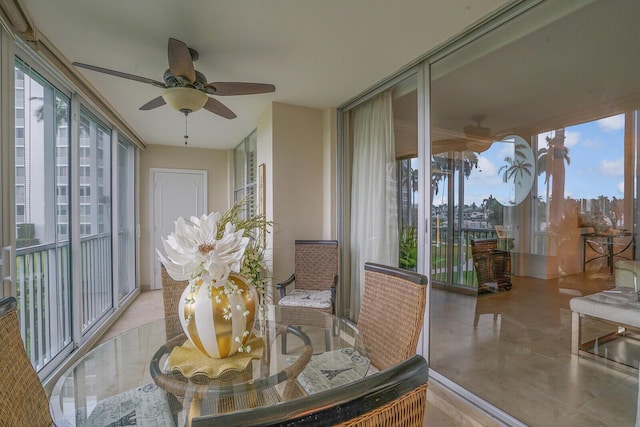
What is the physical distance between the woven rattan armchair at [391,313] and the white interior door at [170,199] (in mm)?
4254

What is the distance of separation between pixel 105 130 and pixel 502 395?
4.64m

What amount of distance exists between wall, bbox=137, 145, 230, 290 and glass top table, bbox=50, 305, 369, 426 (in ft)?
12.5

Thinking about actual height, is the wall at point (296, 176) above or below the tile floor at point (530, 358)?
above

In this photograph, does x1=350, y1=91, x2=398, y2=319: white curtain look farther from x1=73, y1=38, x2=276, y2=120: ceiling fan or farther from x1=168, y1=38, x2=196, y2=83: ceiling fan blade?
x1=168, y1=38, x2=196, y2=83: ceiling fan blade

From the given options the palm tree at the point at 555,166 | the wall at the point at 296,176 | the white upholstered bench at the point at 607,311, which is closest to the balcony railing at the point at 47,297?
the wall at the point at 296,176

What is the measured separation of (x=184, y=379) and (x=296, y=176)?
253cm

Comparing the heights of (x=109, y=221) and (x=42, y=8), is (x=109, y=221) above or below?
below

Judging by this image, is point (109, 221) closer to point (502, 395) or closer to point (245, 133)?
point (245, 133)

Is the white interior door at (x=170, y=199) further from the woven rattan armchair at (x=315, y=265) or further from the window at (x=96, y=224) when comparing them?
the woven rattan armchair at (x=315, y=265)

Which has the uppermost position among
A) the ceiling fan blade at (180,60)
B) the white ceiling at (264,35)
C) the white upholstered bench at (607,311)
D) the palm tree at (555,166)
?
the white ceiling at (264,35)

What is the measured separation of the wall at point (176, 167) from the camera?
5.23 m

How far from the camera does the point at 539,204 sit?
1.88 meters

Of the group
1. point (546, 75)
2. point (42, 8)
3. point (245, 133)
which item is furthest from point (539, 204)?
point (245, 133)

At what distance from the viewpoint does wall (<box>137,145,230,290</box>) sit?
523 centimetres
